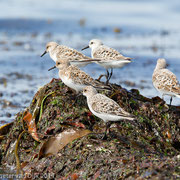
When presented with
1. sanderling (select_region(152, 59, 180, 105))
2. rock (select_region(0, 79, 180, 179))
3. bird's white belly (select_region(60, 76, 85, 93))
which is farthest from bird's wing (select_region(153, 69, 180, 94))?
bird's white belly (select_region(60, 76, 85, 93))

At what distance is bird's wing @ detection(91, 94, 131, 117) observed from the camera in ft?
15.2

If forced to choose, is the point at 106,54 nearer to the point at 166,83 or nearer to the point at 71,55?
the point at 71,55

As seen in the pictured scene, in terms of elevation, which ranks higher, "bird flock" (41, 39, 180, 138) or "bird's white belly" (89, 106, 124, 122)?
"bird flock" (41, 39, 180, 138)

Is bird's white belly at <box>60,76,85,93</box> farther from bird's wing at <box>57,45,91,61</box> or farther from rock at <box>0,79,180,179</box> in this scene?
bird's wing at <box>57,45,91,61</box>

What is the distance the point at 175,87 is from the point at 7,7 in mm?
16036

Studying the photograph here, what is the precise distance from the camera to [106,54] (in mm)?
6383

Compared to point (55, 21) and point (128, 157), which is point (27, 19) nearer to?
point (55, 21)

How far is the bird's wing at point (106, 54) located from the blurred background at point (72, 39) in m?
1.96

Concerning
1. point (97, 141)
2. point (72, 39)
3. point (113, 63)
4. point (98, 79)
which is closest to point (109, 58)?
point (113, 63)

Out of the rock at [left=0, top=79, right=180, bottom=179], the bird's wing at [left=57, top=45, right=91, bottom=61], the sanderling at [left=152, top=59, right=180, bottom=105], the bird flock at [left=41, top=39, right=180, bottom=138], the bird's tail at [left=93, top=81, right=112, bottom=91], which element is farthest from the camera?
the bird's wing at [left=57, top=45, right=91, bottom=61]

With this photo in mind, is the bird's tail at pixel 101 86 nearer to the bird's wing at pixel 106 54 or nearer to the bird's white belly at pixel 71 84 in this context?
the bird's white belly at pixel 71 84

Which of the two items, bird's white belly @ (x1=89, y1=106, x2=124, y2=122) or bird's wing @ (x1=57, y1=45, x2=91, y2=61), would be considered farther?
bird's wing @ (x1=57, y1=45, x2=91, y2=61)

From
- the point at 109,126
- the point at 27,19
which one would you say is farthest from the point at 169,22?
the point at 109,126

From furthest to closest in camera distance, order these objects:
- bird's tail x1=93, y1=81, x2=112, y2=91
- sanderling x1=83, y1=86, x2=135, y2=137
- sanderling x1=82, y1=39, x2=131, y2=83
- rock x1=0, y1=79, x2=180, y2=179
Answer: sanderling x1=82, y1=39, x2=131, y2=83, bird's tail x1=93, y1=81, x2=112, y2=91, sanderling x1=83, y1=86, x2=135, y2=137, rock x1=0, y1=79, x2=180, y2=179
